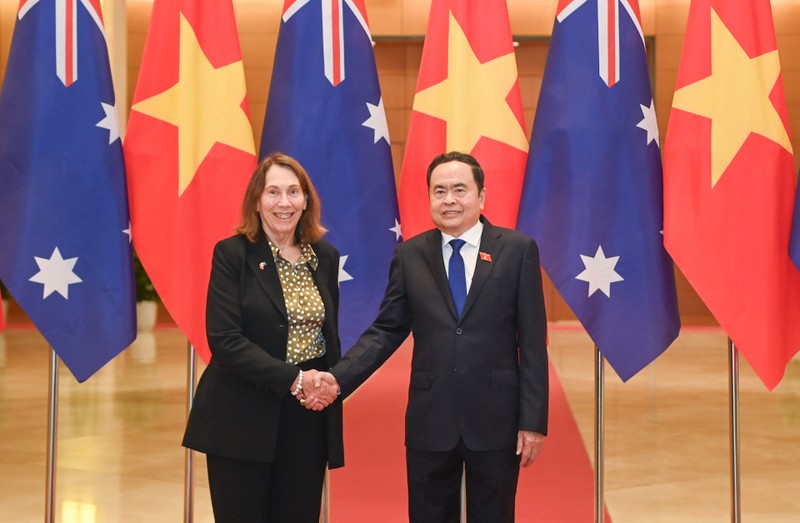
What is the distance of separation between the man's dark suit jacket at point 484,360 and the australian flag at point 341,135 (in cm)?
80

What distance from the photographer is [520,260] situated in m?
2.67

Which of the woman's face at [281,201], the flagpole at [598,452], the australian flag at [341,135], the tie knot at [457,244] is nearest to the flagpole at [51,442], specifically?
the australian flag at [341,135]

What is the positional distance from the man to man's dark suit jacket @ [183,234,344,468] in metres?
0.18

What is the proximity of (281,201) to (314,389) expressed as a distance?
55cm

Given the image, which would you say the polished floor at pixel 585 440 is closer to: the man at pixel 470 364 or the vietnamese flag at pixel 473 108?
the vietnamese flag at pixel 473 108

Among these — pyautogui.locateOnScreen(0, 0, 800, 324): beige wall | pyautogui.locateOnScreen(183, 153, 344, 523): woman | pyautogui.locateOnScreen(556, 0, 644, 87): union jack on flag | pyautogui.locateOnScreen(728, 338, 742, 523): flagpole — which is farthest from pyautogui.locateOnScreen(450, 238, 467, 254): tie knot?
pyautogui.locateOnScreen(0, 0, 800, 324): beige wall

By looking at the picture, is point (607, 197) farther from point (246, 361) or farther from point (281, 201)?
point (246, 361)

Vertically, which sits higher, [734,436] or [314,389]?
[314,389]

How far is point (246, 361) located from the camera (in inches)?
102

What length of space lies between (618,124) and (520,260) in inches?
38.0

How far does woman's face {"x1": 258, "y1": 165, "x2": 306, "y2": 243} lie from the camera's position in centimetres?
276

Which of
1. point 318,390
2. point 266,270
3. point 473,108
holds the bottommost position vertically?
point 318,390

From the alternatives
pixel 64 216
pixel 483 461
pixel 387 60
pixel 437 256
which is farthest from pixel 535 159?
pixel 387 60

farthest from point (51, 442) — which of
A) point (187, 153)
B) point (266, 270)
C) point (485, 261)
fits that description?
point (485, 261)
